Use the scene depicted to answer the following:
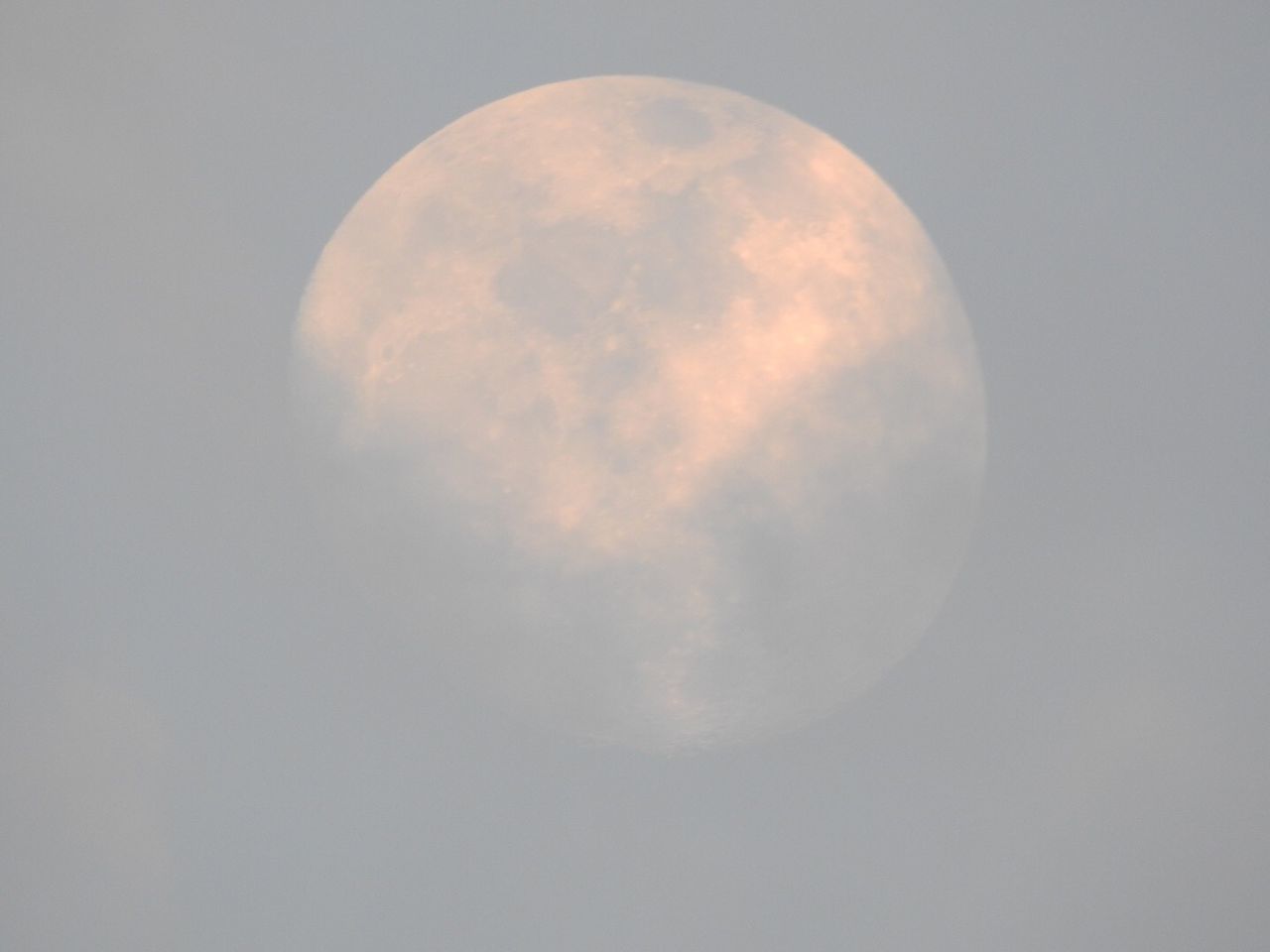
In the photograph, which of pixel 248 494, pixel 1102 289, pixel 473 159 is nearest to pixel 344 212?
pixel 473 159

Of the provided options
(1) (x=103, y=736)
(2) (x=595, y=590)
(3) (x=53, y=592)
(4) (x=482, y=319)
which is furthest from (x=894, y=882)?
(3) (x=53, y=592)

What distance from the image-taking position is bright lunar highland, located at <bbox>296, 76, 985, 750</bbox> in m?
5.03

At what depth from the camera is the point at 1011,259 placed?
5383mm

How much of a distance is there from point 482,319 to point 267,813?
90.8 inches

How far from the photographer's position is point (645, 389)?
197 inches

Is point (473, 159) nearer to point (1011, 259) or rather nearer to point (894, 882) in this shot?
point (1011, 259)

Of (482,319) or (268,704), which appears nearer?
(482,319)

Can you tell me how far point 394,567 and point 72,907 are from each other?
213cm

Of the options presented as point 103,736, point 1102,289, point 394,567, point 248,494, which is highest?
point 1102,289

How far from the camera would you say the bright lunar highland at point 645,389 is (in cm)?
503

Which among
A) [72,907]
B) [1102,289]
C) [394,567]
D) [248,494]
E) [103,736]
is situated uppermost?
[1102,289]

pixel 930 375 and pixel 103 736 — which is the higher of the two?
pixel 930 375

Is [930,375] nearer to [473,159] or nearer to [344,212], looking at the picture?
[473,159]

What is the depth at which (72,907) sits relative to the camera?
5.65 m
